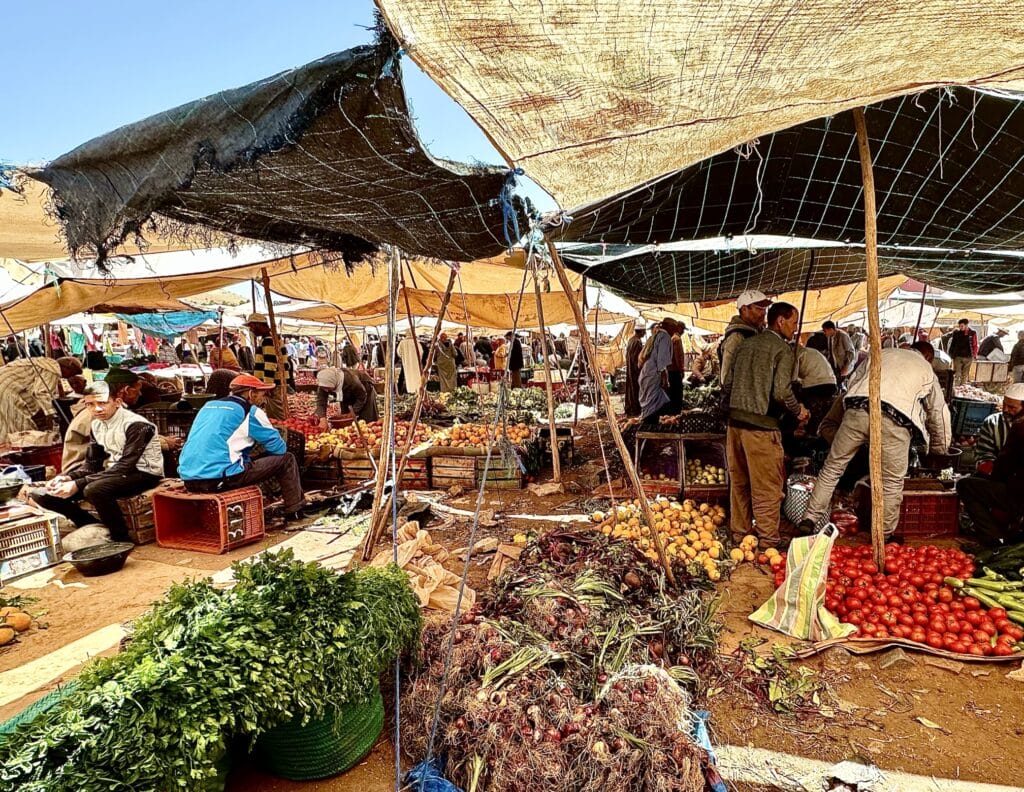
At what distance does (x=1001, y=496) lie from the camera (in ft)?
15.4

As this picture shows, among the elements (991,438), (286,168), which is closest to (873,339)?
(991,438)

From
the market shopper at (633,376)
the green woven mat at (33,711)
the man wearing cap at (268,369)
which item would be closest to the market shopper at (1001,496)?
the market shopper at (633,376)

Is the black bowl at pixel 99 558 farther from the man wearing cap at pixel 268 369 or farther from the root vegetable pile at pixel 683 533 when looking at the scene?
the root vegetable pile at pixel 683 533

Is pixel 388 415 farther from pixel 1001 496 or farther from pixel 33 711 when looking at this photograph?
pixel 1001 496

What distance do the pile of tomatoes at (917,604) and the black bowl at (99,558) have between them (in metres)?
5.90

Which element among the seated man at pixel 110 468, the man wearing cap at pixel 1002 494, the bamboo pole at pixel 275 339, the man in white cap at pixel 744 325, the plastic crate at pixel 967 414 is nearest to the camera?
the man wearing cap at pixel 1002 494

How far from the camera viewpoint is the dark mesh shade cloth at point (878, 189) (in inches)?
141

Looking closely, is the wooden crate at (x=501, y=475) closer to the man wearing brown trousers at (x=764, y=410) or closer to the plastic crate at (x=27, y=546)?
the man wearing brown trousers at (x=764, y=410)

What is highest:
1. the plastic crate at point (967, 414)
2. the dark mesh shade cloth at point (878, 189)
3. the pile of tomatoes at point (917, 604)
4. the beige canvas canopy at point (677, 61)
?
the dark mesh shade cloth at point (878, 189)

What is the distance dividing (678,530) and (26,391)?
32.9 ft

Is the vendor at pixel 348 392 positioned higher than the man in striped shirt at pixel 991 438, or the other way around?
the vendor at pixel 348 392

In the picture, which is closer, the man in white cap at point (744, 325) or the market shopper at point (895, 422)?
the market shopper at point (895, 422)

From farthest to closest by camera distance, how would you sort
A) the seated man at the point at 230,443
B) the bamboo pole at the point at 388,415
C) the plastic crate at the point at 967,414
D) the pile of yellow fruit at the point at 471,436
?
the plastic crate at the point at 967,414 → the pile of yellow fruit at the point at 471,436 → the seated man at the point at 230,443 → the bamboo pole at the point at 388,415

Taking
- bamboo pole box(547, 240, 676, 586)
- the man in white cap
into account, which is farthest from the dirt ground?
the man in white cap
